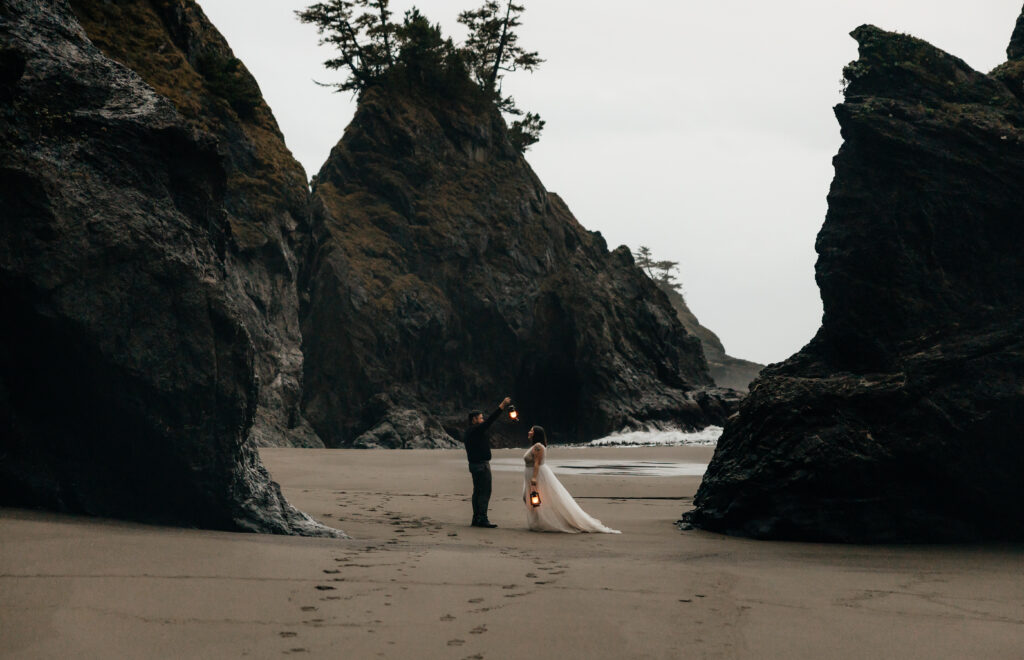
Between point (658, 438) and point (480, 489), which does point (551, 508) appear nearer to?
point (480, 489)

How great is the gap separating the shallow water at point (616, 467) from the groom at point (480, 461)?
282 inches

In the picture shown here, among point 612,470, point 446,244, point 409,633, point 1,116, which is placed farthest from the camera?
point 446,244

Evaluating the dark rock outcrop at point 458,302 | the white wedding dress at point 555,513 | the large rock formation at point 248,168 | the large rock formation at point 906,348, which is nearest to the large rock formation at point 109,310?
the white wedding dress at point 555,513

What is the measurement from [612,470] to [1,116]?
14.8 meters

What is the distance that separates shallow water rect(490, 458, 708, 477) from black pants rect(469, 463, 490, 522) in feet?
24.0

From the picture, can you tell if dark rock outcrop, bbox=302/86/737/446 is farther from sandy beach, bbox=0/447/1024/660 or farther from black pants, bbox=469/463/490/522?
sandy beach, bbox=0/447/1024/660

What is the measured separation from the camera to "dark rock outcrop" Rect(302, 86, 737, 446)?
3956 cm

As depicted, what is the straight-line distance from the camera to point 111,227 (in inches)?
269

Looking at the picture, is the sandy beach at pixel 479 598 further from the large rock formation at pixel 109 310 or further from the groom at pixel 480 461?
the groom at pixel 480 461

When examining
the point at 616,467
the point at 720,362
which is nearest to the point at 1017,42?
the point at 616,467

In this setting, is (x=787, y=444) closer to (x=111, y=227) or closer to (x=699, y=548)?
(x=699, y=548)

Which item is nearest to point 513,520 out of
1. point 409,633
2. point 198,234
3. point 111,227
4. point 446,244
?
point 198,234

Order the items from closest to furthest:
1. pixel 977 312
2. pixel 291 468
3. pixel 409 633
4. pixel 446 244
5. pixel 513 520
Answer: pixel 409 633
pixel 977 312
pixel 513 520
pixel 291 468
pixel 446 244

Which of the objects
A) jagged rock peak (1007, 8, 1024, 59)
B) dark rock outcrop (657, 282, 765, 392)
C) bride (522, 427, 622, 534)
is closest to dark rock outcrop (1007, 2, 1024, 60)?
jagged rock peak (1007, 8, 1024, 59)
